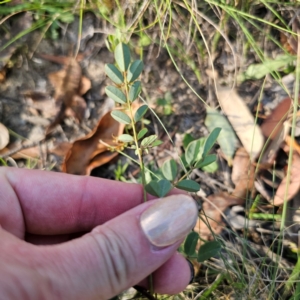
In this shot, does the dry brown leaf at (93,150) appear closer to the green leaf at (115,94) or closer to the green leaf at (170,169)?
the green leaf at (170,169)

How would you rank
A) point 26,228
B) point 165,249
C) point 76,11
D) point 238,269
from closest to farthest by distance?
1. point 165,249
2. point 26,228
3. point 238,269
4. point 76,11

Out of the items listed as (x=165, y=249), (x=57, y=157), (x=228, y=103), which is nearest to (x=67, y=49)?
(x=57, y=157)

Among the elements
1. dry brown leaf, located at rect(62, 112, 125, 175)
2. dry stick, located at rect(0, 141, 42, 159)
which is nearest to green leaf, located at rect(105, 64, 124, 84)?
dry brown leaf, located at rect(62, 112, 125, 175)

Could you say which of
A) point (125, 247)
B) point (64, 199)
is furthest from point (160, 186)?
point (64, 199)

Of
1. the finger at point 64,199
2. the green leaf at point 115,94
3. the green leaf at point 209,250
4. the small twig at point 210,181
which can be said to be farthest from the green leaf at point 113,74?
the small twig at point 210,181


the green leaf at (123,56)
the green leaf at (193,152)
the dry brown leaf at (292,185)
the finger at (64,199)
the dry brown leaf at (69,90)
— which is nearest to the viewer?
the green leaf at (123,56)

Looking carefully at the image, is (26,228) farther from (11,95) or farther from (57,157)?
(11,95)

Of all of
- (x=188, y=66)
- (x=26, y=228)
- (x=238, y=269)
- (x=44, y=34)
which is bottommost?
(x=238, y=269)

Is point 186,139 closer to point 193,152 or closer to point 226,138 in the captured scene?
point 226,138
